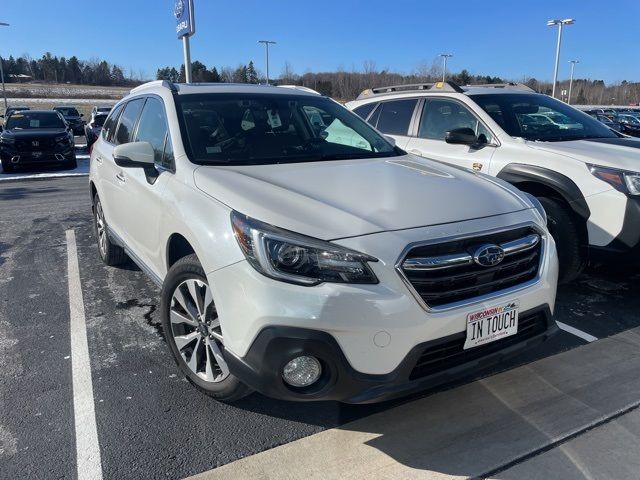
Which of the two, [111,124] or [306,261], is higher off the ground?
[111,124]

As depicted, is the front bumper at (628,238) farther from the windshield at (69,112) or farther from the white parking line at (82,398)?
the windshield at (69,112)

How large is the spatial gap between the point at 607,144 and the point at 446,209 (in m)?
2.87

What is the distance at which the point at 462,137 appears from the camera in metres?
4.99

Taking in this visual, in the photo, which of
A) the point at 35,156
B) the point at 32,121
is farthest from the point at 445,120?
the point at 32,121

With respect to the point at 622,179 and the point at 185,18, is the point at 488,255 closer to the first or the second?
the point at 622,179

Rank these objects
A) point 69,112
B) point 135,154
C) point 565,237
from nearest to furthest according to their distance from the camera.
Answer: point 135,154 → point 565,237 → point 69,112

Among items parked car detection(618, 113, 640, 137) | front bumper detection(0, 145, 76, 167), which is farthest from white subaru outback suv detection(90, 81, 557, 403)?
parked car detection(618, 113, 640, 137)

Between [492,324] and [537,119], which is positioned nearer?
[492,324]

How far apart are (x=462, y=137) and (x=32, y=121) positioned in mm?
13364

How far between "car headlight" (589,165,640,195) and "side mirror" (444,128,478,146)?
125cm

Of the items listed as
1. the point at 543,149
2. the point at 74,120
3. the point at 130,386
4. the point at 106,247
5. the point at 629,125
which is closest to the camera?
the point at 130,386

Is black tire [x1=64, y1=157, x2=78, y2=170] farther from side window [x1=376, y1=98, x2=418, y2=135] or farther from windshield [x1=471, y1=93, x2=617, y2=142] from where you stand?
windshield [x1=471, y1=93, x2=617, y2=142]

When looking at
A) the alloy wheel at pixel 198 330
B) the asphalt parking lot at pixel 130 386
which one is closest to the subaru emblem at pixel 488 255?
the asphalt parking lot at pixel 130 386

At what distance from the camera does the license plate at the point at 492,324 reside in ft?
8.08
